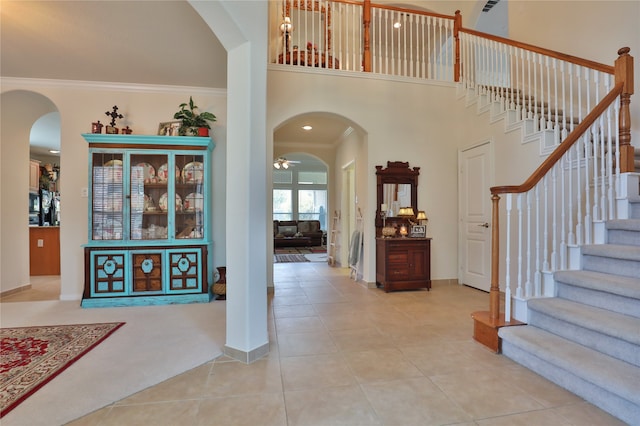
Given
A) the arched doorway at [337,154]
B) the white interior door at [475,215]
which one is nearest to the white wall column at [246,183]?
the arched doorway at [337,154]

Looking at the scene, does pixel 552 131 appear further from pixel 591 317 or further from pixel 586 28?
pixel 591 317

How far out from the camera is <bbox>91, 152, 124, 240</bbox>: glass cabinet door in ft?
12.3

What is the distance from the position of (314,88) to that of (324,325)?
3.20 meters

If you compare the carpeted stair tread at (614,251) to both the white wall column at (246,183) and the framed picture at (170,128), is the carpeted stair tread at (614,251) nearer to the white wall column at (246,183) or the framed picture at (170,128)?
the white wall column at (246,183)

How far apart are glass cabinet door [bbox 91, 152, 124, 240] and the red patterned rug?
3.85 ft

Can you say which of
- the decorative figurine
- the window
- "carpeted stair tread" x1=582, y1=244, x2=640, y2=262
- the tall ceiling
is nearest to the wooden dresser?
"carpeted stair tread" x1=582, y1=244, x2=640, y2=262

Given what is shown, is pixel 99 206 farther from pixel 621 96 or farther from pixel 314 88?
pixel 621 96

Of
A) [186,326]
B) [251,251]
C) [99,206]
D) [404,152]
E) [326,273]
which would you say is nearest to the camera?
[251,251]

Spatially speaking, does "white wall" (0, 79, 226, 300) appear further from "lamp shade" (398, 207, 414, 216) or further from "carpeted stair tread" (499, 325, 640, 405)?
"carpeted stair tread" (499, 325, 640, 405)

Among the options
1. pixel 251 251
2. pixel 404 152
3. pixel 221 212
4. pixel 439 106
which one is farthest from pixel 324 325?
pixel 439 106

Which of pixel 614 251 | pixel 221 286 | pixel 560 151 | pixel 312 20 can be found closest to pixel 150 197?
pixel 221 286

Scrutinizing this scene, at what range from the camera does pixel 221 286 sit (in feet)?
13.0

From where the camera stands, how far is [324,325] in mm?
2967

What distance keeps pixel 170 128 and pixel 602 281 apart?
4.60 meters
